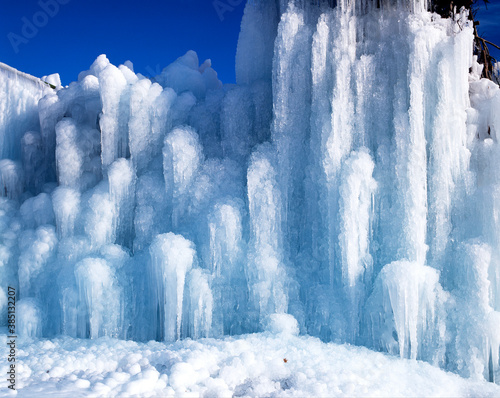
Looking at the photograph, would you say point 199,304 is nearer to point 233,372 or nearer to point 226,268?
point 226,268

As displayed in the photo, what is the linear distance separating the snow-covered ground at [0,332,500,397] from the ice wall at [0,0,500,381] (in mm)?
549

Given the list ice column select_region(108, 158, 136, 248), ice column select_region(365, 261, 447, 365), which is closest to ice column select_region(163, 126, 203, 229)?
ice column select_region(108, 158, 136, 248)

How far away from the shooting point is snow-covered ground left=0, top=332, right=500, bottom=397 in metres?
5.51

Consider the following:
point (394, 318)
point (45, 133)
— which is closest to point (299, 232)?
point (394, 318)

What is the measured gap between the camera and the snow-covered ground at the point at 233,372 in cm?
551

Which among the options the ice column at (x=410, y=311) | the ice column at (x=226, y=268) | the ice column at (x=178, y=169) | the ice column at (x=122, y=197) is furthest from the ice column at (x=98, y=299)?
the ice column at (x=410, y=311)

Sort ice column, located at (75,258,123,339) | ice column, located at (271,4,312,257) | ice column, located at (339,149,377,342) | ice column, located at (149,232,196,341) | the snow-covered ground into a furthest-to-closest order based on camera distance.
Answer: ice column, located at (271,4,312,257), ice column, located at (75,258,123,339), ice column, located at (149,232,196,341), ice column, located at (339,149,377,342), the snow-covered ground

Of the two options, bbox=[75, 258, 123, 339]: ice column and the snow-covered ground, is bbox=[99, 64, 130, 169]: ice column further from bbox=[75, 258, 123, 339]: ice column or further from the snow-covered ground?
the snow-covered ground

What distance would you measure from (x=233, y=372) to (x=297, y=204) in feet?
10.4

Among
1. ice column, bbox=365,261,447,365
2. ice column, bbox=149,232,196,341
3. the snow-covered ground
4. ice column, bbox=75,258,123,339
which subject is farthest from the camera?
ice column, bbox=75,258,123,339

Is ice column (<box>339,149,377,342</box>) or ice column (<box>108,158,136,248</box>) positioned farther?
ice column (<box>108,158,136,248</box>)

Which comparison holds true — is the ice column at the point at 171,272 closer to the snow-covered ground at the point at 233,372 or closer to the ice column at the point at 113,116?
the snow-covered ground at the point at 233,372

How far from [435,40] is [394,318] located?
4164 mm

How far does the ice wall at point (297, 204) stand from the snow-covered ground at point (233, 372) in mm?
549
